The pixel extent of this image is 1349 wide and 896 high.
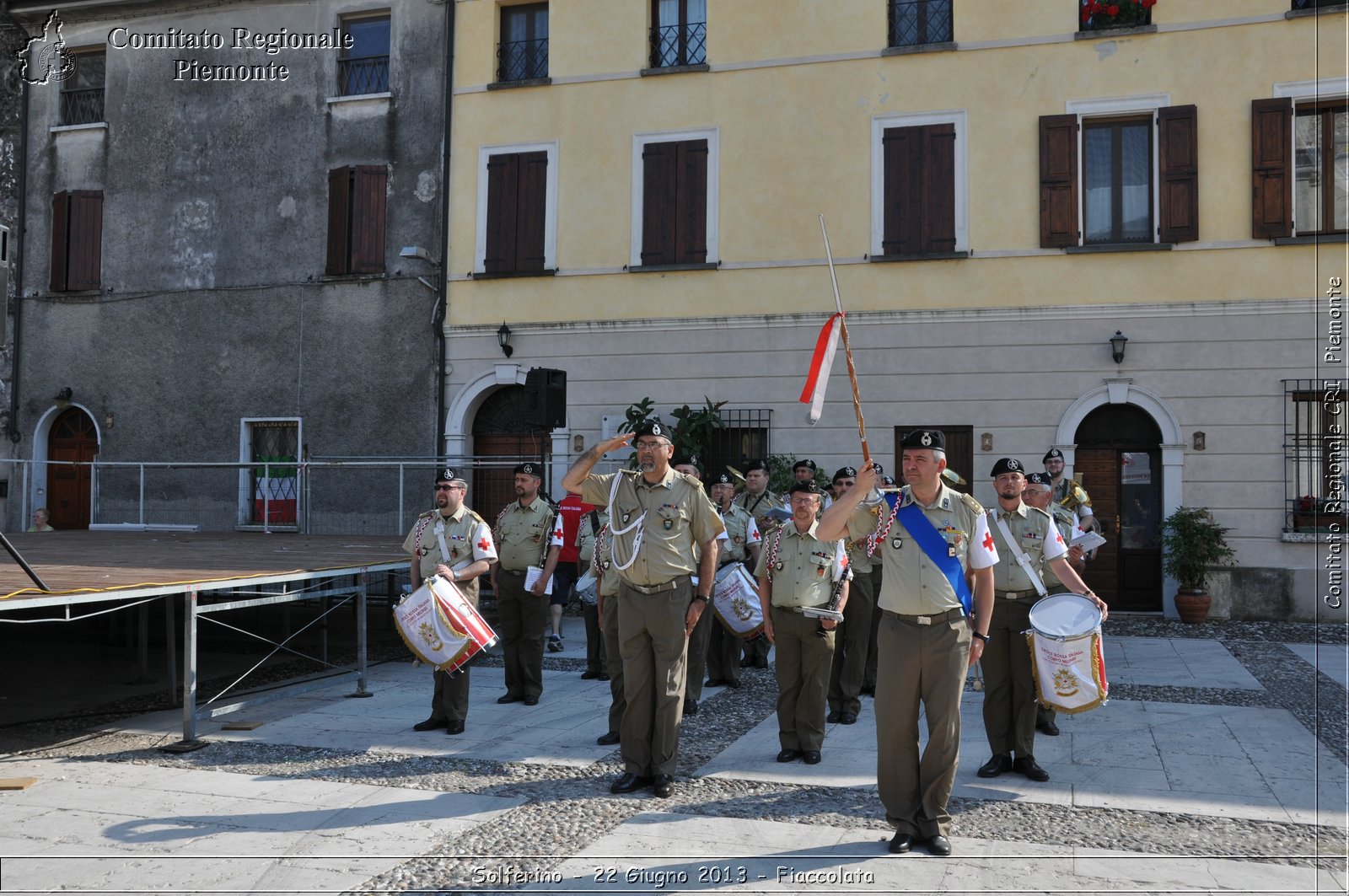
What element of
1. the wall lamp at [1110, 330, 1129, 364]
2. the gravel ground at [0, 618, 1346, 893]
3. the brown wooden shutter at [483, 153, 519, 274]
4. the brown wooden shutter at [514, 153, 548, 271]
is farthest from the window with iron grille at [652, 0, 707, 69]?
the gravel ground at [0, 618, 1346, 893]

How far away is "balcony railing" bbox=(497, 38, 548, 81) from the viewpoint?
17.5m

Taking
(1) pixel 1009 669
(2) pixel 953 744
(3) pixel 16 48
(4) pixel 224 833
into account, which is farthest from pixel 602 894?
(3) pixel 16 48

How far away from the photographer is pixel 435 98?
696 inches

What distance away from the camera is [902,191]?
1561 cm

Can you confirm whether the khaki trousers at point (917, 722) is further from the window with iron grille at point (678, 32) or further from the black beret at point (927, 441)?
the window with iron grille at point (678, 32)

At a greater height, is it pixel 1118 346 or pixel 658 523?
pixel 1118 346

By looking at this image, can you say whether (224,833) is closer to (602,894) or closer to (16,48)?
(602,894)

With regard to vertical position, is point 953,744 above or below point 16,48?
below

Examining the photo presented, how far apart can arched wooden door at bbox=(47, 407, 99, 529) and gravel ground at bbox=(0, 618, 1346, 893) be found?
12231 millimetres

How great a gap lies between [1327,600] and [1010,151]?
23.6ft

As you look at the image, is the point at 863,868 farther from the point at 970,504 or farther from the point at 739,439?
the point at 739,439

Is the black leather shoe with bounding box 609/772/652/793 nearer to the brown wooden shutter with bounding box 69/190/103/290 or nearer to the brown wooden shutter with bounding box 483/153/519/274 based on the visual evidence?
the brown wooden shutter with bounding box 483/153/519/274

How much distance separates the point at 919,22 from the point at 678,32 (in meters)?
3.65

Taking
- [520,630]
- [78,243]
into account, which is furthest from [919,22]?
[78,243]
